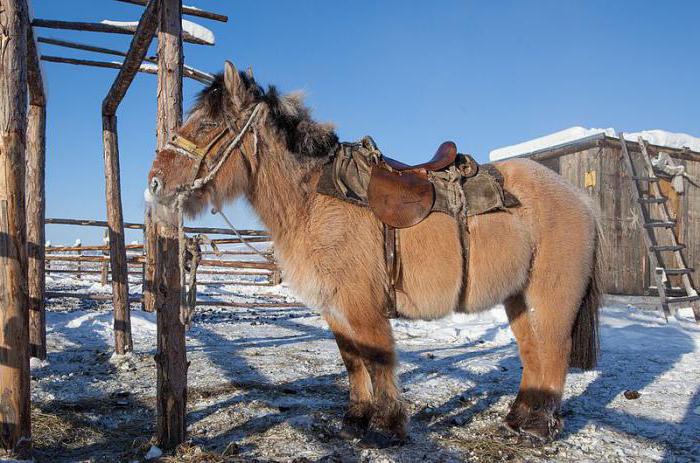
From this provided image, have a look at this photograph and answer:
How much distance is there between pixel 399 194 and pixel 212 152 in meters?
1.42

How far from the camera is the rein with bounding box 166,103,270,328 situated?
11.1ft

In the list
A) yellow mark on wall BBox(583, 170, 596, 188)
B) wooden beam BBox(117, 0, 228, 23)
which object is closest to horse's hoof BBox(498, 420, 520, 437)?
wooden beam BBox(117, 0, 228, 23)

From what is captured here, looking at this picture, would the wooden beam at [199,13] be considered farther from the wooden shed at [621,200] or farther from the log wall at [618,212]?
the log wall at [618,212]

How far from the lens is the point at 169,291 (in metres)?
3.51

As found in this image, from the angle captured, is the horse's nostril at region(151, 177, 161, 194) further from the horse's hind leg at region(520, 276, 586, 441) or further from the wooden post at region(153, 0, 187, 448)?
the horse's hind leg at region(520, 276, 586, 441)

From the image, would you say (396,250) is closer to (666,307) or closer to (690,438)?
(690,438)

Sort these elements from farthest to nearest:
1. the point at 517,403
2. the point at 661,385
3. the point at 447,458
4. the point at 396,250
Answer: the point at 661,385 → the point at 517,403 → the point at 396,250 → the point at 447,458

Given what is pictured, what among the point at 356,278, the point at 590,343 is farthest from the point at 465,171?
the point at 590,343

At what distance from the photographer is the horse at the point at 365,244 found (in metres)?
3.47

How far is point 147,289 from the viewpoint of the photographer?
26.9 feet

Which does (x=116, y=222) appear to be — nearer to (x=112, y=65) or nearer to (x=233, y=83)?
(x=112, y=65)

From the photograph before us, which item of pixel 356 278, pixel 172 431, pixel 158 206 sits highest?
pixel 158 206

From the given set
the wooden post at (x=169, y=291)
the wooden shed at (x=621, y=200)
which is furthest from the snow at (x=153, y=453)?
the wooden shed at (x=621, y=200)

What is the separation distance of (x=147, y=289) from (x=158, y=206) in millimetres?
5283
